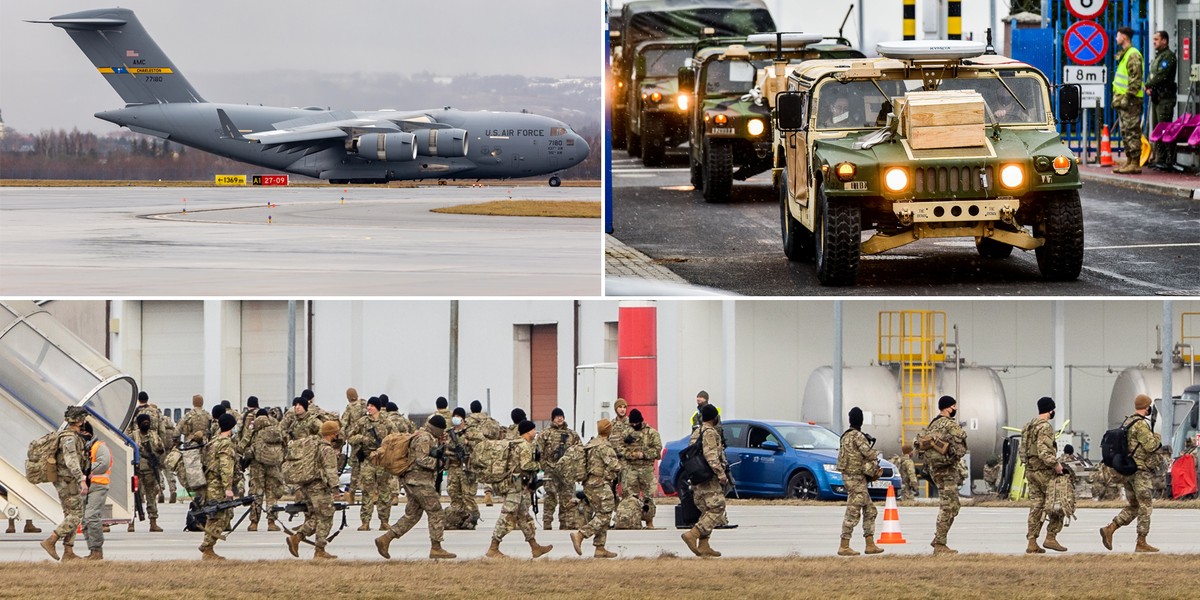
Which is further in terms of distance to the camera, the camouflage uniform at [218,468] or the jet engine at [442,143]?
the jet engine at [442,143]

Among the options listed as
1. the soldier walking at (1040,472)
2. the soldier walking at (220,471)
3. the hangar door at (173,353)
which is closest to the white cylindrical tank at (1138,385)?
the soldier walking at (1040,472)

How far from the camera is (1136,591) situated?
10609 mm

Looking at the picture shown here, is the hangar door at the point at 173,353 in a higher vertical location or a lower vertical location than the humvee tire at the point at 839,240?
lower

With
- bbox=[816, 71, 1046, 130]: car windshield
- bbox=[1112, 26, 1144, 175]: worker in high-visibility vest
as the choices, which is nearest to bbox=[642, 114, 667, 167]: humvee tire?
bbox=[1112, 26, 1144, 175]: worker in high-visibility vest

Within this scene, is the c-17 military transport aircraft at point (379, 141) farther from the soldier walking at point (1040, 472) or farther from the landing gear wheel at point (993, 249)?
the soldier walking at point (1040, 472)

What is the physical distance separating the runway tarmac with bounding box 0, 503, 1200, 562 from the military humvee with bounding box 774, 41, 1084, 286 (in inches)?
91.0

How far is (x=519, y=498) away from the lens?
13469 millimetres

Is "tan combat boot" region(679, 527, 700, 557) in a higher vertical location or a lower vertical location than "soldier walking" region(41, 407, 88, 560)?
lower

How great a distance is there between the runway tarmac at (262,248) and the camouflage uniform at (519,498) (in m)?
3.98

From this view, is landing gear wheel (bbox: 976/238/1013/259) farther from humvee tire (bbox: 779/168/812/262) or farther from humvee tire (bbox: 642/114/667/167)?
humvee tire (bbox: 642/114/667/167)

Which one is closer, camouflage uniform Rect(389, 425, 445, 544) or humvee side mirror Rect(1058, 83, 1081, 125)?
camouflage uniform Rect(389, 425, 445, 544)

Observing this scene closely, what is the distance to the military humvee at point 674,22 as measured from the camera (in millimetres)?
30375

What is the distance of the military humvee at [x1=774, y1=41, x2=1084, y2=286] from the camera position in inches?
587

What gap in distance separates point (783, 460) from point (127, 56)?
14479mm
